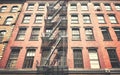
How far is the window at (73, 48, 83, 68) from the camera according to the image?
2161 cm

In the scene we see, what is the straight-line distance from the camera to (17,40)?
80.0 feet

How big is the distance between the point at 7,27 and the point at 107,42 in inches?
608

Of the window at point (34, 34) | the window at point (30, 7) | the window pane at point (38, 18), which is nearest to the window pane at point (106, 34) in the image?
the window at point (34, 34)

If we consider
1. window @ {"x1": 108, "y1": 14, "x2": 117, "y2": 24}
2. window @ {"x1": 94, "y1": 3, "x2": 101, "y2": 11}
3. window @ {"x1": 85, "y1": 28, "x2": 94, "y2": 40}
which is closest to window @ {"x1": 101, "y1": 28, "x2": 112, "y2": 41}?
window @ {"x1": 85, "y1": 28, "x2": 94, "y2": 40}

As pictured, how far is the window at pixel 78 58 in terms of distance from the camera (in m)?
21.6

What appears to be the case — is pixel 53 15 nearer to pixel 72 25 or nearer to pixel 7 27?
pixel 72 25

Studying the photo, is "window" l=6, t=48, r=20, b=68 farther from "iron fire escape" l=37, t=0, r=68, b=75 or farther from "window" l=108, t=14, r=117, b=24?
"window" l=108, t=14, r=117, b=24

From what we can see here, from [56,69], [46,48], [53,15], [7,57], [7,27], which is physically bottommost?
[56,69]

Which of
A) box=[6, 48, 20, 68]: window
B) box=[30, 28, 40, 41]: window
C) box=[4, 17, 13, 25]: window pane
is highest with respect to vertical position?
box=[4, 17, 13, 25]: window pane

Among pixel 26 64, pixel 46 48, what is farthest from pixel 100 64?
pixel 26 64

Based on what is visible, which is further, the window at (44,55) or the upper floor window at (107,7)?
the upper floor window at (107,7)

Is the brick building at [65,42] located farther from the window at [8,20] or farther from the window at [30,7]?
the window at [8,20]

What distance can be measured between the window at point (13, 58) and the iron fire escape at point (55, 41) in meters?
3.69

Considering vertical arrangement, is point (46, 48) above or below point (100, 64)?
above
